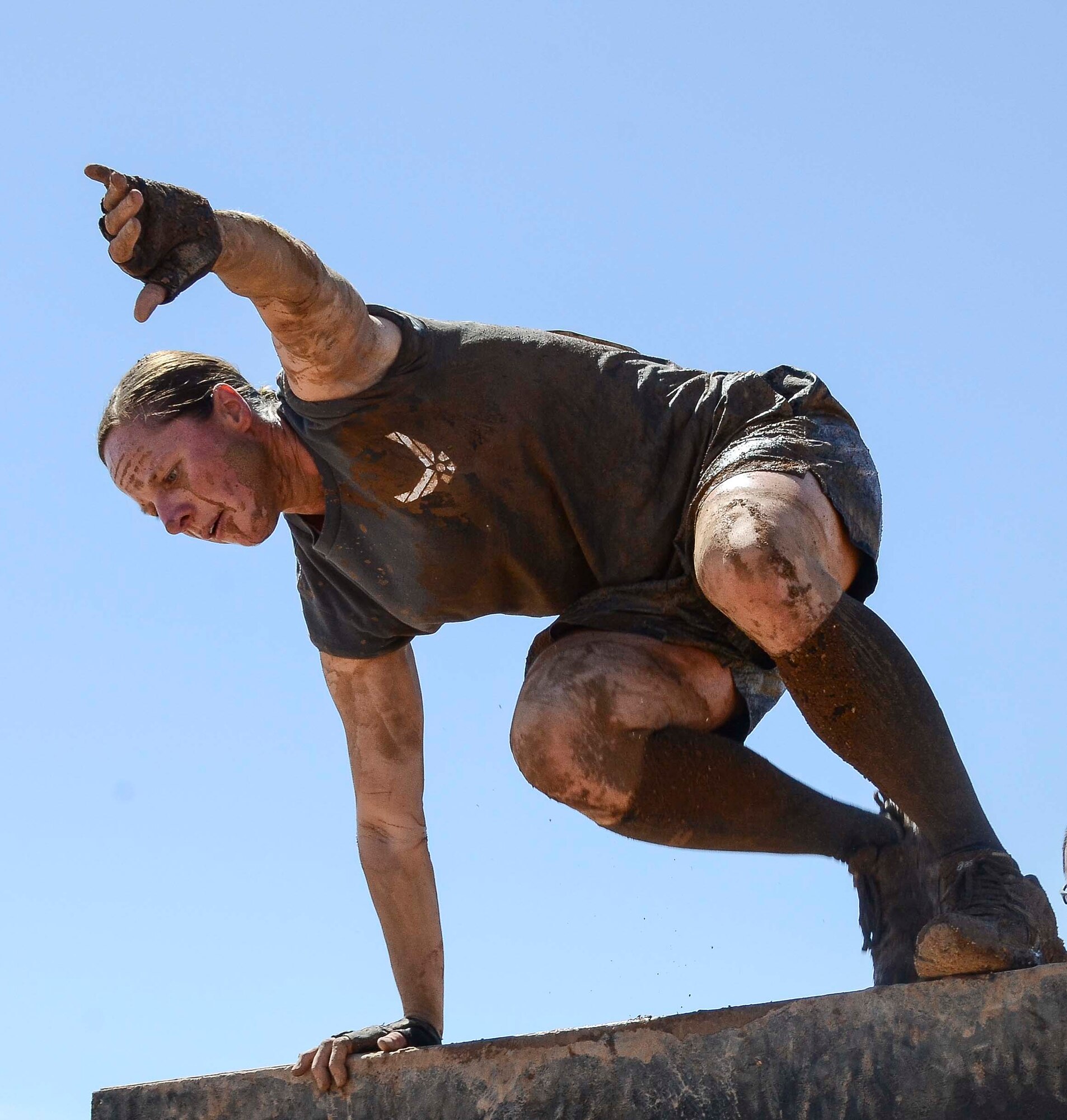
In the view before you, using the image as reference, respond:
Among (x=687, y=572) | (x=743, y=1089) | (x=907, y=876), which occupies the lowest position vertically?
(x=743, y=1089)

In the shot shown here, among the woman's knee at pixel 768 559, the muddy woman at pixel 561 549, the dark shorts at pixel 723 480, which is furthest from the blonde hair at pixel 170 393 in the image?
the woman's knee at pixel 768 559

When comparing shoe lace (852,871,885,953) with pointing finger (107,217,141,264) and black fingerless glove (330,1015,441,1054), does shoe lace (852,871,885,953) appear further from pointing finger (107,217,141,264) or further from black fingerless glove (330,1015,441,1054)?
pointing finger (107,217,141,264)

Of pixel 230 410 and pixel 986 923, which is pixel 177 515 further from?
pixel 986 923

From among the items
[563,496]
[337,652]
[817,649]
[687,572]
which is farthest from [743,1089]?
[337,652]

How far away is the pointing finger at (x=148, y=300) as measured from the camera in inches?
123

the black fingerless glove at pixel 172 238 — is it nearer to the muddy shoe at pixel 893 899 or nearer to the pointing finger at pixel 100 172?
the pointing finger at pixel 100 172

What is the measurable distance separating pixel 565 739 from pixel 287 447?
1.09 meters

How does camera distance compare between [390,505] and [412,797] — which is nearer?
[390,505]

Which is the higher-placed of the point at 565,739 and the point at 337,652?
the point at 337,652

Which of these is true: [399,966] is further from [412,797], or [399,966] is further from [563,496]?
[563,496]

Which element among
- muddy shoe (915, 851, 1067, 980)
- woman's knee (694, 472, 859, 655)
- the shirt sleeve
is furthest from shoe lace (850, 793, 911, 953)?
the shirt sleeve

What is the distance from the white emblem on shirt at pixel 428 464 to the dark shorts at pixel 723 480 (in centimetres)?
45

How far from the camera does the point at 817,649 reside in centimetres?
309

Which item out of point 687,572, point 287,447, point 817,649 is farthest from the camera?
point 287,447
